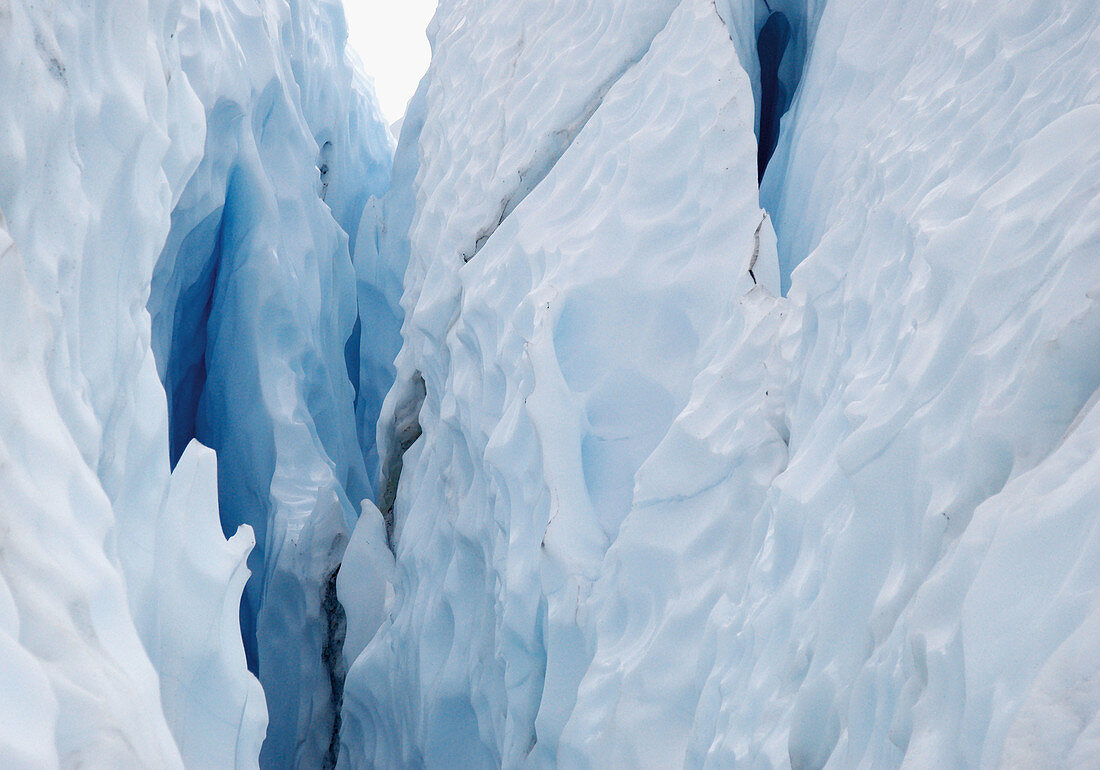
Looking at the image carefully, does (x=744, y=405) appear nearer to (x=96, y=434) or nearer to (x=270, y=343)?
(x=96, y=434)

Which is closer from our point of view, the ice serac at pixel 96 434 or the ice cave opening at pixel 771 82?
the ice serac at pixel 96 434

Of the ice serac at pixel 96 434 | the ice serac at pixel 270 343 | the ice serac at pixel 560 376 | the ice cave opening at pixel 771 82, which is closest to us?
the ice serac at pixel 96 434

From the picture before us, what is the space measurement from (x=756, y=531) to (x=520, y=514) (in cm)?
75

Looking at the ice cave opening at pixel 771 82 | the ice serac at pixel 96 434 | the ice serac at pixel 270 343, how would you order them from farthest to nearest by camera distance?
1. the ice cave opening at pixel 771 82
2. the ice serac at pixel 270 343
3. the ice serac at pixel 96 434

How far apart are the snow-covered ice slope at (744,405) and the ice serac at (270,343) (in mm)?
294

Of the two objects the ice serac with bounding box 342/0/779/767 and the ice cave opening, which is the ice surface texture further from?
the ice cave opening

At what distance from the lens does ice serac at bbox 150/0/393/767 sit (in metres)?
3.30

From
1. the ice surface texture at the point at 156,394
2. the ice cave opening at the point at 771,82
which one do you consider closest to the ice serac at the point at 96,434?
the ice surface texture at the point at 156,394

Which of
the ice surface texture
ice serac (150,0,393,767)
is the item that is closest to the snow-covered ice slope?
ice serac (150,0,393,767)

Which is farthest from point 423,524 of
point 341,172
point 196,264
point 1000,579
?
point 341,172

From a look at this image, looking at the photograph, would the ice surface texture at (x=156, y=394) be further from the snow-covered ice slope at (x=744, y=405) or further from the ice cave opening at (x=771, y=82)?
the ice cave opening at (x=771, y=82)

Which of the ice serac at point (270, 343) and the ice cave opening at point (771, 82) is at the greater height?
the ice cave opening at point (771, 82)

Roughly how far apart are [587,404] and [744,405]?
512 mm

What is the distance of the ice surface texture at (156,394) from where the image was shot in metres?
1.09
